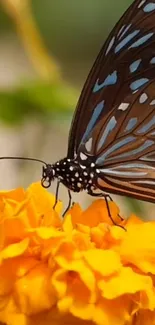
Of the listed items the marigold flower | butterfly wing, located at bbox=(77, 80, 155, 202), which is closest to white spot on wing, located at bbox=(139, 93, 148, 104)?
butterfly wing, located at bbox=(77, 80, 155, 202)

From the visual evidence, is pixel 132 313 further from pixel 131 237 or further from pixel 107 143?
pixel 107 143

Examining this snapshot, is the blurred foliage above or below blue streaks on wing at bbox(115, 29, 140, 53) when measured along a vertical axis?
below

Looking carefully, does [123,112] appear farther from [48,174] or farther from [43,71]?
[43,71]

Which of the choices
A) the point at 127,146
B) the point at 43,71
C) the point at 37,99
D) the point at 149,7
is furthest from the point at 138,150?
the point at 43,71

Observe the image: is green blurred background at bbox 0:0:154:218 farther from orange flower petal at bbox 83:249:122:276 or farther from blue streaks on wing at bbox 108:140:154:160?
orange flower petal at bbox 83:249:122:276

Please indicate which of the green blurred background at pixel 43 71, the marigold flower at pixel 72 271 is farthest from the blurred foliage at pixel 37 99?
the marigold flower at pixel 72 271

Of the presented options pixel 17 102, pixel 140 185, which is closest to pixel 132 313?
pixel 140 185

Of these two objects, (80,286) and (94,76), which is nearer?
(80,286)

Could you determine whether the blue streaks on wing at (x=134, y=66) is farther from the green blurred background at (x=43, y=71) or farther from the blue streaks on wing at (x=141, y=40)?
the green blurred background at (x=43, y=71)
